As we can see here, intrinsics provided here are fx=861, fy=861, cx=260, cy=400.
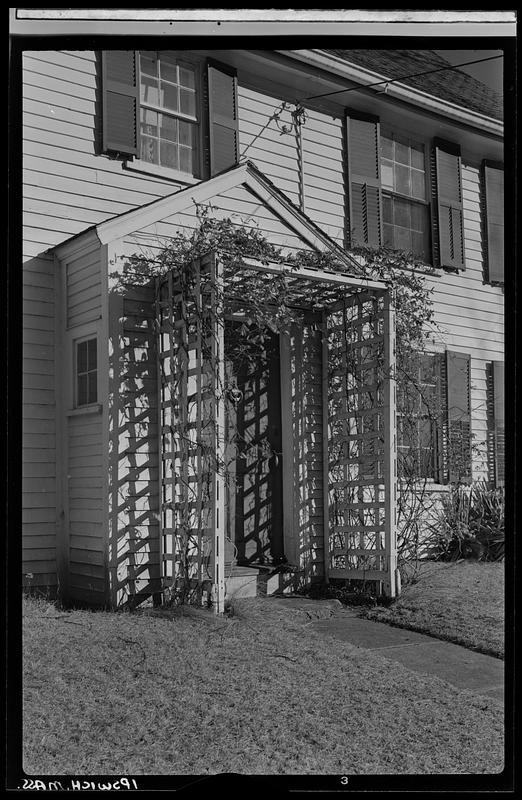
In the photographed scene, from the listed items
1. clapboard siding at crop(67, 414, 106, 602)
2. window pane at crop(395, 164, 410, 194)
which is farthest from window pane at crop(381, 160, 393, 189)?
clapboard siding at crop(67, 414, 106, 602)

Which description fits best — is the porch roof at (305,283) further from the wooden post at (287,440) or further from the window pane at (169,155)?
the window pane at (169,155)

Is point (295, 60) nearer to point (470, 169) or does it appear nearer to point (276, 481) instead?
point (470, 169)

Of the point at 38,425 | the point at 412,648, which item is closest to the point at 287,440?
the point at 38,425

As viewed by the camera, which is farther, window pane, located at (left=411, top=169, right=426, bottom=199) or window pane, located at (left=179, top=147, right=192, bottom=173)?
window pane, located at (left=411, top=169, right=426, bottom=199)

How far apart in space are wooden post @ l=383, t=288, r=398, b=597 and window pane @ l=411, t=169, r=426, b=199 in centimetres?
266

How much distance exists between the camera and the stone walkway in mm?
4977

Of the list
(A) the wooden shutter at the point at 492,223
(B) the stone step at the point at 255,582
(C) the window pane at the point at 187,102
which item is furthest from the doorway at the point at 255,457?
(A) the wooden shutter at the point at 492,223

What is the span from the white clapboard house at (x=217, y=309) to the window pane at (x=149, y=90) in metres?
0.01

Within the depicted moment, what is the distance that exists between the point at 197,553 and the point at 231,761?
2129 mm

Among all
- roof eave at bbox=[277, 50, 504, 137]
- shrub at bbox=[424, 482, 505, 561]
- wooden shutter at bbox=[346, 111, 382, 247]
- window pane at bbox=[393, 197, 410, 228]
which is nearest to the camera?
roof eave at bbox=[277, 50, 504, 137]

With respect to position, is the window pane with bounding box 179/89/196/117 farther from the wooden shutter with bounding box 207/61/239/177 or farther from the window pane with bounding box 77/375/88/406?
the window pane with bounding box 77/375/88/406

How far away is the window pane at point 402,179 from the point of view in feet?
29.4
